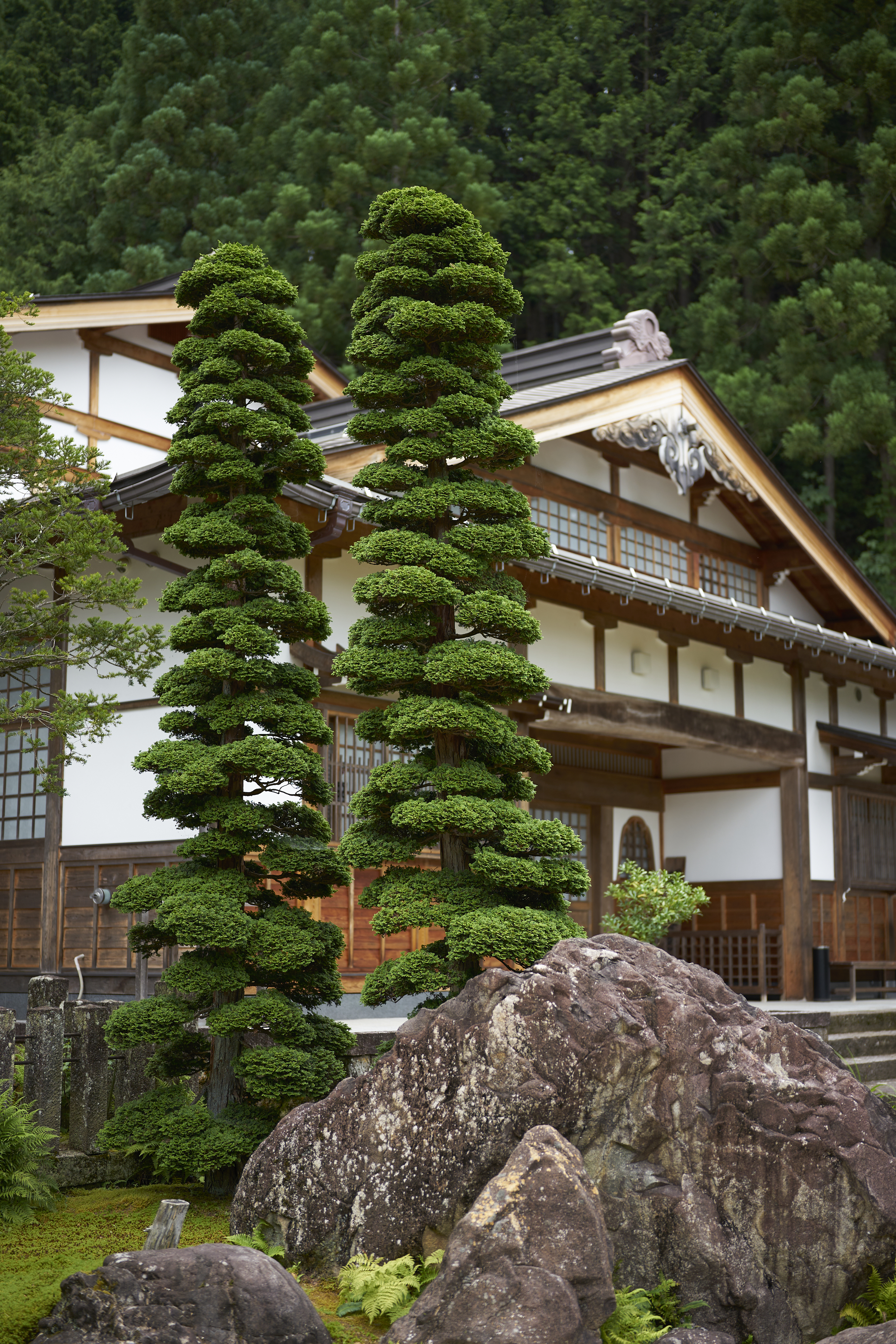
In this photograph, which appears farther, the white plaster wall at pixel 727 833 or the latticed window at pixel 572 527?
the white plaster wall at pixel 727 833

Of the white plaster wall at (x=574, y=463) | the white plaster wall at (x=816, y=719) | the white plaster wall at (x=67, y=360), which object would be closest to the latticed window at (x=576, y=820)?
the white plaster wall at (x=816, y=719)

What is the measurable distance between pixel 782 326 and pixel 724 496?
9.56 m

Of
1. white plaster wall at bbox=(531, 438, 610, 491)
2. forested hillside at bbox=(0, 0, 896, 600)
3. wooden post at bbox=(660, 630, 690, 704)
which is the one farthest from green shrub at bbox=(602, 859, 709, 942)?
forested hillside at bbox=(0, 0, 896, 600)

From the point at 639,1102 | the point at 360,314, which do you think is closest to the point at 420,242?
the point at 360,314

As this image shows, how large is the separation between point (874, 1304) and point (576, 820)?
36.6 ft

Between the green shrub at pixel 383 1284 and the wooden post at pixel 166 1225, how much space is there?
1.00m

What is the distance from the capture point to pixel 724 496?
1773 cm

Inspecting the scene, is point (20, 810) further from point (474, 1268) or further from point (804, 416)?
point (804, 416)

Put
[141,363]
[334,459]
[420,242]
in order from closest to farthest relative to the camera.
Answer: [420,242]
[334,459]
[141,363]

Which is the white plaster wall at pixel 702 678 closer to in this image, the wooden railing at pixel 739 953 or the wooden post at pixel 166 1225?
the wooden railing at pixel 739 953

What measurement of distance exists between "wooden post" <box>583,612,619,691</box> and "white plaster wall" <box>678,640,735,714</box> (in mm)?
1486

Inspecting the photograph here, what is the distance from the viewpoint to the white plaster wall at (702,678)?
645 inches

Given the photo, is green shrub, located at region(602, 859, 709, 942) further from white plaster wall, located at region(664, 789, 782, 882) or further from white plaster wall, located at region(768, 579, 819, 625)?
white plaster wall, located at region(768, 579, 819, 625)

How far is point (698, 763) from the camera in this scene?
1834 cm
